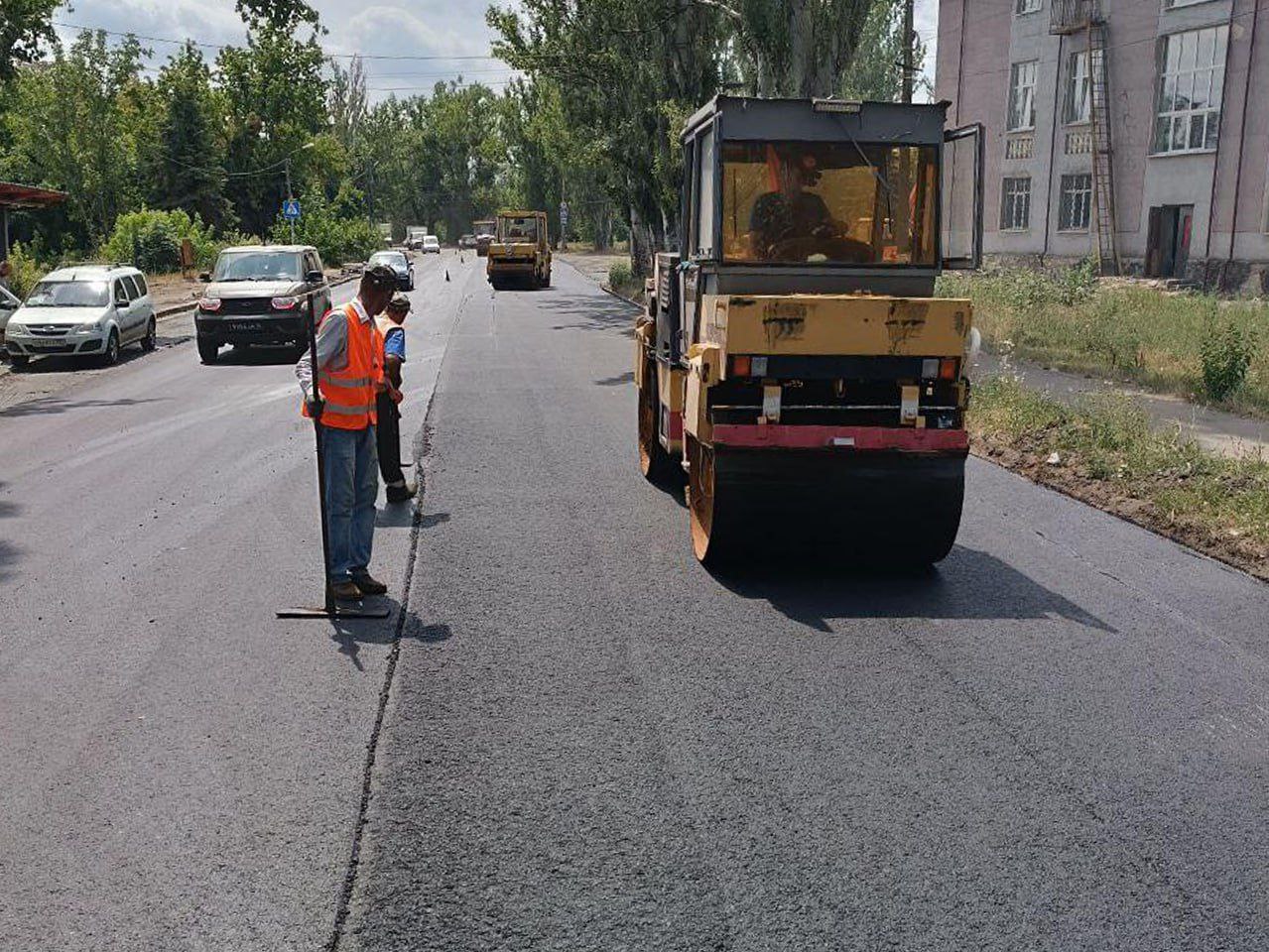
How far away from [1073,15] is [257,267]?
27.0 meters

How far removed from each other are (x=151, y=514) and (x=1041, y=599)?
6450 millimetres

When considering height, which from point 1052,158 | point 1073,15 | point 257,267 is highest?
point 1073,15

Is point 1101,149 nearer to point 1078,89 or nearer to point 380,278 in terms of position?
point 1078,89

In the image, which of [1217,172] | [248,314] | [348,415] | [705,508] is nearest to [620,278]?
[1217,172]

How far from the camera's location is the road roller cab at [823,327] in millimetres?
7121

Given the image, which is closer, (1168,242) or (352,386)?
(352,386)

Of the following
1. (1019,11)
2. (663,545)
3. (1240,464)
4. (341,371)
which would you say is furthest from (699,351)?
(1019,11)

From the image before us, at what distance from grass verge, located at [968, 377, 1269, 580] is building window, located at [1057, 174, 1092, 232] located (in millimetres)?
26306

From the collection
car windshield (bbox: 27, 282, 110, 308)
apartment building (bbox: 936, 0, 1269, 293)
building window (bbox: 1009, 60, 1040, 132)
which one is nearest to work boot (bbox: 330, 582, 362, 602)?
car windshield (bbox: 27, 282, 110, 308)

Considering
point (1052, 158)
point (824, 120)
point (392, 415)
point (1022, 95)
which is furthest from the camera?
point (1022, 95)

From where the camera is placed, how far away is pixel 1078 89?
37.9 m

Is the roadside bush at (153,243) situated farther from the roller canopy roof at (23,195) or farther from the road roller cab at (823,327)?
the road roller cab at (823,327)

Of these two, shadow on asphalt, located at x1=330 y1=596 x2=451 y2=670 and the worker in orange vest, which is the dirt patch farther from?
the worker in orange vest

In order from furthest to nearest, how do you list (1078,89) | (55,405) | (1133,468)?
(1078,89) < (55,405) < (1133,468)
